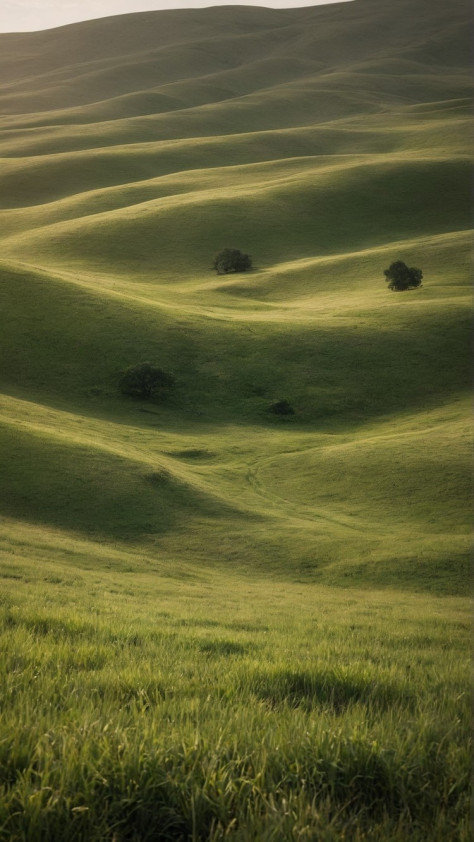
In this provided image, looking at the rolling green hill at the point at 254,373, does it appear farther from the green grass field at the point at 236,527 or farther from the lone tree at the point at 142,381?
the lone tree at the point at 142,381

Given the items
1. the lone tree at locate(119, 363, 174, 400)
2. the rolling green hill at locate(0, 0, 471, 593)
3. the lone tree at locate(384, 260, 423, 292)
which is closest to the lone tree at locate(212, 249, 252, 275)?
the rolling green hill at locate(0, 0, 471, 593)

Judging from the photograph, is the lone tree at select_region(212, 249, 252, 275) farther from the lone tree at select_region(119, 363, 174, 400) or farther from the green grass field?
the lone tree at select_region(119, 363, 174, 400)

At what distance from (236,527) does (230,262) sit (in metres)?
66.1

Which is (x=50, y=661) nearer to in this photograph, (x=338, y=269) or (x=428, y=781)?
(x=428, y=781)

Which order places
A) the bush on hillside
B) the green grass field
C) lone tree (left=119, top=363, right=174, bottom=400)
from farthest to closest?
the bush on hillside → lone tree (left=119, top=363, right=174, bottom=400) → the green grass field

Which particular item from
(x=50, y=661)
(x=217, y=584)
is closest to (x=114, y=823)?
(x=50, y=661)

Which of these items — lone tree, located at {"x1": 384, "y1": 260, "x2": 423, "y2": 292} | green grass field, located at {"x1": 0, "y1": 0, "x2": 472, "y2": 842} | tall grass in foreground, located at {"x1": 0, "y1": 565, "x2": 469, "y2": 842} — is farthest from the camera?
lone tree, located at {"x1": 384, "y1": 260, "x2": 423, "y2": 292}

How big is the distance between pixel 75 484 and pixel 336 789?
28.1 metres

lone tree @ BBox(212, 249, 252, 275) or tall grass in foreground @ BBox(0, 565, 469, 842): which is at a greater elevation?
lone tree @ BBox(212, 249, 252, 275)

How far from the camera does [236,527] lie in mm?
30641

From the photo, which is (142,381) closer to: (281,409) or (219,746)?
(281,409)

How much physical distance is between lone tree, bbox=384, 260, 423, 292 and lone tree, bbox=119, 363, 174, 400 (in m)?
34.4

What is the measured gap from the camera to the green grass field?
12.2 feet

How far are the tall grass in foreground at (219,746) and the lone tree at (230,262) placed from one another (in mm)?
87260
